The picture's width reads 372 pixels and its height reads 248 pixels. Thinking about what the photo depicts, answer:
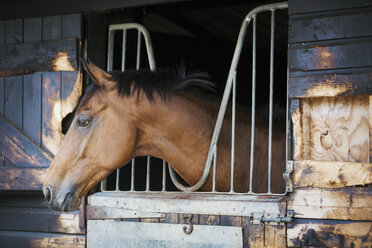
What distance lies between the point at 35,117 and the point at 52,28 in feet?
2.25

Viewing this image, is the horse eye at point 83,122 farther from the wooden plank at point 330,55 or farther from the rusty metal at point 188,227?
the wooden plank at point 330,55

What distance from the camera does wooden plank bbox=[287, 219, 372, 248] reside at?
2207mm

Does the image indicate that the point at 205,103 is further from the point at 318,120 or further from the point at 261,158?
the point at 318,120

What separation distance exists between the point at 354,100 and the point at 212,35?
376 cm

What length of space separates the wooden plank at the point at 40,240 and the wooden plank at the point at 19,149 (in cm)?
54

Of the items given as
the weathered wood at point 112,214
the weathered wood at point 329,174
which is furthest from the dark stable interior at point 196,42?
the weathered wood at point 329,174

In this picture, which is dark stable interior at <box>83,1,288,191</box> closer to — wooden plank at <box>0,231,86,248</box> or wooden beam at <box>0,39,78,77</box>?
wooden beam at <box>0,39,78,77</box>

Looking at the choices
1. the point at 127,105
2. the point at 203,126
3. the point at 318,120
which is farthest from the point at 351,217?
the point at 127,105

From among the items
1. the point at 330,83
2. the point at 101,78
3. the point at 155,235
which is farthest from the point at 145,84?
the point at 330,83

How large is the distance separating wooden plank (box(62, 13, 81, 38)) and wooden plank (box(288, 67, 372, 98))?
1.62 metres

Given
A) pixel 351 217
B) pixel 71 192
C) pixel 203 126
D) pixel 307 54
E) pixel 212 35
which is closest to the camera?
pixel 351 217

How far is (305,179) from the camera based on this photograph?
2342mm

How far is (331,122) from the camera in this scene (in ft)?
7.78

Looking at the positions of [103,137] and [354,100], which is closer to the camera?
[354,100]
